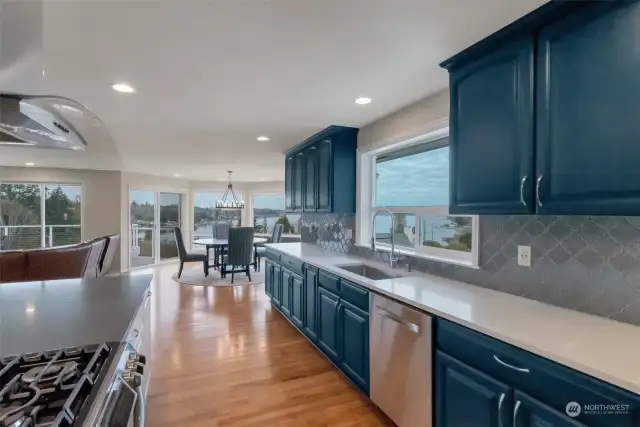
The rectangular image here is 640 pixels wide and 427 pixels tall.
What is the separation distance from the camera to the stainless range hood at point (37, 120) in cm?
138

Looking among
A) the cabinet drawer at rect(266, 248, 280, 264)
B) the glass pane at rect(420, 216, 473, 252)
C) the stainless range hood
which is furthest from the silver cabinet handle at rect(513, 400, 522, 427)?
the cabinet drawer at rect(266, 248, 280, 264)

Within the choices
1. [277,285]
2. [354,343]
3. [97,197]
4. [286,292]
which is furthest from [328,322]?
[97,197]

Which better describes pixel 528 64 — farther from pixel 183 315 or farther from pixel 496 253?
pixel 183 315

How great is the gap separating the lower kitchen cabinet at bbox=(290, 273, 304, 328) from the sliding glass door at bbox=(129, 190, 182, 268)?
584cm

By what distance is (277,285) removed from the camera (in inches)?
171

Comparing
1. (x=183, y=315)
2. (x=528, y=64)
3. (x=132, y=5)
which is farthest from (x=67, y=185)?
(x=528, y=64)

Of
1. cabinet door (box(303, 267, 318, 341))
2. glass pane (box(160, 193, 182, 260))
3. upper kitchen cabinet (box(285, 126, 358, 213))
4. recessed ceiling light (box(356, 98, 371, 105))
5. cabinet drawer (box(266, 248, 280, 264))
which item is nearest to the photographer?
recessed ceiling light (box(356, 98, 371, 105))

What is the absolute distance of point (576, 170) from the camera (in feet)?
4.56

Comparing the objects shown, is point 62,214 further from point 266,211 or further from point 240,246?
point 266,211

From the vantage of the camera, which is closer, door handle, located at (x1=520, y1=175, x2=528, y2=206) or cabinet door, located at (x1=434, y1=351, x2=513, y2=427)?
cabinet door, located at (x1=434, y1=351, x2=513, y2=427)

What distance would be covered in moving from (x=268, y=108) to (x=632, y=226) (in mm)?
2521

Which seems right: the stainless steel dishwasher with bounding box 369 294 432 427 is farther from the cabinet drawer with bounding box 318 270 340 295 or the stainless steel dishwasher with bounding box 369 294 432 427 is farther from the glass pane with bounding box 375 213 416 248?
the glass pane with bounding box 375 213 416 248

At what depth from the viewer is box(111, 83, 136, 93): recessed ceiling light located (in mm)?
2381

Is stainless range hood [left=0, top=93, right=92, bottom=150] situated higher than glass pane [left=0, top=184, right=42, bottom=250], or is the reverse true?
stainless range hood [left=0, top=93, right=92, bottom=150]
